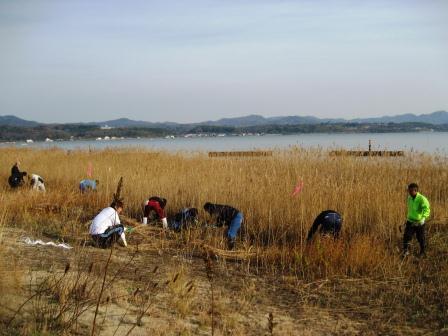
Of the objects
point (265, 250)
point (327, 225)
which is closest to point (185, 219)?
point (265, 250)

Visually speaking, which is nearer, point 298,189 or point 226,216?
point 226,216

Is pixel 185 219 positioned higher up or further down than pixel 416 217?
further down

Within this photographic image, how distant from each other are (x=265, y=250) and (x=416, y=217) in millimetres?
2113

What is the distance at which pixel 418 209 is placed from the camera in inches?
259

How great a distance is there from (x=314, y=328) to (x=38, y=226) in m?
5.68

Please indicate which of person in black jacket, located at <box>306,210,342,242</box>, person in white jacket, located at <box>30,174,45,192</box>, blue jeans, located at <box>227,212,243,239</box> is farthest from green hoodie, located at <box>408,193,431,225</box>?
person in white jacket, located at <box>30,174,45,192</box>

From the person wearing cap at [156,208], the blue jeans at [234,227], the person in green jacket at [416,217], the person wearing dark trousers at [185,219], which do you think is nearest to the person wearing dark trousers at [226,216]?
the blue jeans at [234,227]

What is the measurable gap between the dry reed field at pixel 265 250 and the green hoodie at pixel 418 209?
1.75ft

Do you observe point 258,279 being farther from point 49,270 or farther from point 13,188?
point 13,188

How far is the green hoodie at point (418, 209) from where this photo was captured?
651cm

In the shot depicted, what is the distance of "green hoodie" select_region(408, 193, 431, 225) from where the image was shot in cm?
651

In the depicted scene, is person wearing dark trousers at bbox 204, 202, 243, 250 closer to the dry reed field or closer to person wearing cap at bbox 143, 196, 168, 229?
the dry reed field

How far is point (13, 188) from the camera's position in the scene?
11.9m

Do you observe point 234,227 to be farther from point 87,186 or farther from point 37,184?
point 37,184
